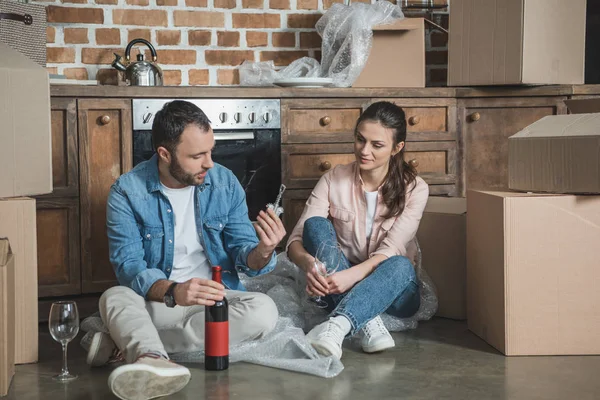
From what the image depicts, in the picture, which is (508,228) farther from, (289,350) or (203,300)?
(203,300)

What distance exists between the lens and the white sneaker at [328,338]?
Answer: 2.60 m

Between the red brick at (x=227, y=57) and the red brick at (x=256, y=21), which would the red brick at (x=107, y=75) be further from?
the red brick at (x=256, y=21)

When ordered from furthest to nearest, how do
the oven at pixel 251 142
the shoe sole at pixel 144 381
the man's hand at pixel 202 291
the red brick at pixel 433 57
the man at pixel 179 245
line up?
the red brick at pixel 433 57
the oven at pixel 251 142
the man at pixel 179 245
the man's hand at pixel 202 291
the shoe sole at pixel 144 381

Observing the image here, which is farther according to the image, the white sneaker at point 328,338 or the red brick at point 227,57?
the red brick at point 227,57

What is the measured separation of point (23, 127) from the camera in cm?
250

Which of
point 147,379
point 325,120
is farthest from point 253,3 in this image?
point 147,379

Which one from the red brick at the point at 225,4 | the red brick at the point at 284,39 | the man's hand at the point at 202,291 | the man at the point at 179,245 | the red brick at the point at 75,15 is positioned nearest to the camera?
the man's hand at the point at 202,291

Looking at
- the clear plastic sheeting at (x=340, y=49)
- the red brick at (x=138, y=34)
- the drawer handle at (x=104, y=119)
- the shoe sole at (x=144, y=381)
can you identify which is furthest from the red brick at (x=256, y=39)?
the shoe sole at (x=144, y=381)

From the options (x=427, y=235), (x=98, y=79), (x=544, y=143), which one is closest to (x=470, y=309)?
(x=427, y=235)

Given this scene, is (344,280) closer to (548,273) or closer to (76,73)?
(548,273)

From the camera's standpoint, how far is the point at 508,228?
268 cm

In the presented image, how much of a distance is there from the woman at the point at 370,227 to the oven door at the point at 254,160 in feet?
1.50

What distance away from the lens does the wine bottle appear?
2.44m

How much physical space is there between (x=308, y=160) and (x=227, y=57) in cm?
75
